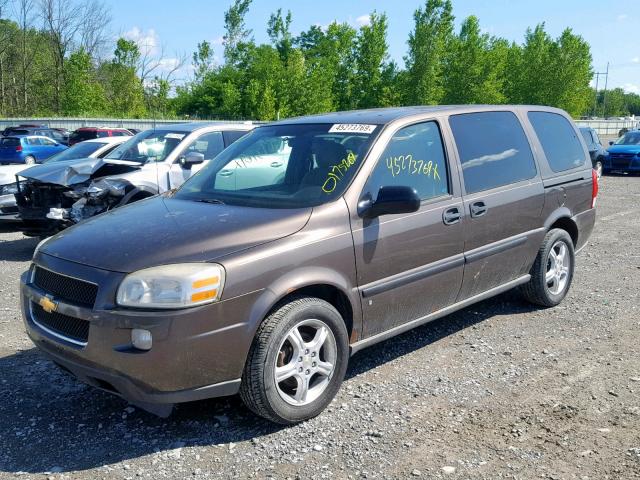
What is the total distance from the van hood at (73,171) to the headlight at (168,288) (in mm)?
5715

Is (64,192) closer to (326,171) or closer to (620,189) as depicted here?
(326,171)

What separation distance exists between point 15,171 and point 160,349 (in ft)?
28.6

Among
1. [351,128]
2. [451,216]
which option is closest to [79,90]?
[351,128]

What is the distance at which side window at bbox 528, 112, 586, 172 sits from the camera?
5680 millimetres

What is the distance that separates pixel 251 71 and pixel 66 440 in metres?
54.4

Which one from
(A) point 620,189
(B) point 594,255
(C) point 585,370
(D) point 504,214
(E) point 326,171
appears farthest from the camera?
(A) point 620,189

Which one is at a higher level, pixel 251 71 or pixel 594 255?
pixel 251 71

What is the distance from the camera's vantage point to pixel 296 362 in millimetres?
3623

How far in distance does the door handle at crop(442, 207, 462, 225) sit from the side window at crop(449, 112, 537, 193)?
0.24 metres

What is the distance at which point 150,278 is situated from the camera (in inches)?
126

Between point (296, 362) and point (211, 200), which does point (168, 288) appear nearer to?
point (296, 362)

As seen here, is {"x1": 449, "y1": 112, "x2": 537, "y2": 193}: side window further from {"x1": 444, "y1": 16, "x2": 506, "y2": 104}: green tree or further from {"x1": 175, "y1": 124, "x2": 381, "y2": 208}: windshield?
{"x1": 444, "y1": 16, "x2": 506, "y2": 104}: green tree

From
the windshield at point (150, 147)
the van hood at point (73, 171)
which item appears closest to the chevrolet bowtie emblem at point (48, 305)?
the van hood at point (73, 171)

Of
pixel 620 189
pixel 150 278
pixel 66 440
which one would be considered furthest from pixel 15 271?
pixel 620 189
